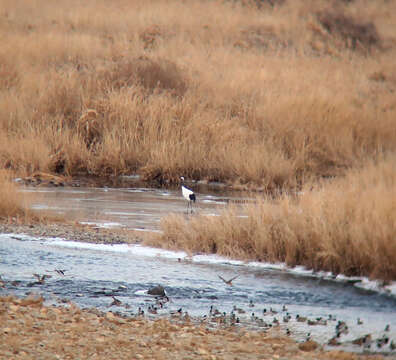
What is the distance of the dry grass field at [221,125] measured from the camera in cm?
847

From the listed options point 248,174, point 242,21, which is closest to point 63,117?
point 248,174

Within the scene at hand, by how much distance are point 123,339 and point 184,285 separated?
6.45 feet

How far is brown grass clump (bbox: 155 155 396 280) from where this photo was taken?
25.4 ft

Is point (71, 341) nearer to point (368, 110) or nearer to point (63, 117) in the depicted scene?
point (63, 117)

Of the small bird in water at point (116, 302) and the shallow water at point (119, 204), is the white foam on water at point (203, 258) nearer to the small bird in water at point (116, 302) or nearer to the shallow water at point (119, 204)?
the shallow water at point (119, 204)

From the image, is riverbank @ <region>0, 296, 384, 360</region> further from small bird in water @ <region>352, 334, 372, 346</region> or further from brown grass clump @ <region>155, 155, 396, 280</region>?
brown grass clump @ <region>155, 155, 396, 280</region>

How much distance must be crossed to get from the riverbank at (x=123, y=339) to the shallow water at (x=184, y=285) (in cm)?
32

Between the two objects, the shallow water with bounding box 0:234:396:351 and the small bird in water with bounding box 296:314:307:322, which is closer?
the small bird in water with bounding box 296:314:307:322

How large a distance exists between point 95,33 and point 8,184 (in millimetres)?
17337

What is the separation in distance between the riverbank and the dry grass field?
237 centimetres

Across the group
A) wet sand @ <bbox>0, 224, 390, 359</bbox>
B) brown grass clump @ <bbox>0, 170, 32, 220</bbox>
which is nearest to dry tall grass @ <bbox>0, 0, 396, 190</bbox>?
brown grass clump @ <bbox>0, 170, 32, 220</bbox>

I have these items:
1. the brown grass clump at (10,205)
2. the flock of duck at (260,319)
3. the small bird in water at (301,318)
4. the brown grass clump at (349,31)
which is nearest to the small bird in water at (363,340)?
the flock of duck at (260,319)

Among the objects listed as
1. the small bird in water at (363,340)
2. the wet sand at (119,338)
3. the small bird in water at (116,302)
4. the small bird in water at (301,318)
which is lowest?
the wet sand at (119,338)

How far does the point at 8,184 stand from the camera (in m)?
10.5
